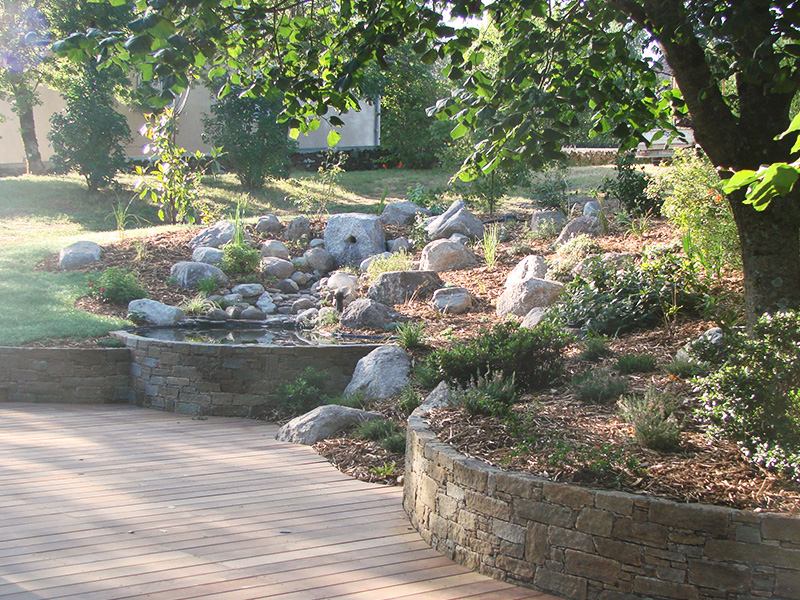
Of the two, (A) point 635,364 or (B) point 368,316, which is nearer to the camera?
(A) point 635,364

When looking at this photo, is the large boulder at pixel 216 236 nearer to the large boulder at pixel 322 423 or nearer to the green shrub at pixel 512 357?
the large boulder at pixel 322 423

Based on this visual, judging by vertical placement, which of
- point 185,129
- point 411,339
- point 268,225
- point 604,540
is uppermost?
point 185,129

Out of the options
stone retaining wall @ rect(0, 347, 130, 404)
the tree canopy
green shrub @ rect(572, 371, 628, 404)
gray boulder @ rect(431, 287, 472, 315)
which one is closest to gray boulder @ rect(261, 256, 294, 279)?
gray boulder @ rect(431, 287, 472, 315)

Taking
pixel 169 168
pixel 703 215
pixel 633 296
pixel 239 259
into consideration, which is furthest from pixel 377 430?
pixel 169 168

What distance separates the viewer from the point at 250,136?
15.6 meters

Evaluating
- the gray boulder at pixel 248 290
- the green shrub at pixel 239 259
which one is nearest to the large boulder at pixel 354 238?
the green shrub at pixel 239 259

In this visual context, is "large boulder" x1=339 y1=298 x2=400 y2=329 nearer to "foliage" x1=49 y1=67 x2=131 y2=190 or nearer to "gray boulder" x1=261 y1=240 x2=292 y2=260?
"gray boulder" x1=261 y1=240 x2=292 y2=260

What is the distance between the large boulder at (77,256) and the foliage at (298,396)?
4.76 metres

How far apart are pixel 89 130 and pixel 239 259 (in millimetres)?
7284

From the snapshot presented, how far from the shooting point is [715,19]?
3422mm

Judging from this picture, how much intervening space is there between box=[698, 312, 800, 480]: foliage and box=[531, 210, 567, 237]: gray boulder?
21.8 feet

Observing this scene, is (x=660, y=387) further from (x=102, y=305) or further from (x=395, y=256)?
(x=102, y=305)

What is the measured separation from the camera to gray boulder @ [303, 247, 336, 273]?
1039cm

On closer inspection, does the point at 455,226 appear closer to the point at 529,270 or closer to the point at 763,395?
the point at 529,270
